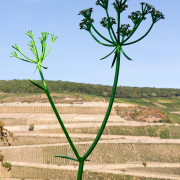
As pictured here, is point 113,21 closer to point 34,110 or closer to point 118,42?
point 118,42

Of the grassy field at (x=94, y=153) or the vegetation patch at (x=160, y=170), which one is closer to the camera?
the grassy field at (x=94, y=153)

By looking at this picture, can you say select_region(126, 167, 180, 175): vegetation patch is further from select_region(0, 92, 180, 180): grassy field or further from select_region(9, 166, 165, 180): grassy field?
→ select_region(9, 166, 165, 180): grassy field

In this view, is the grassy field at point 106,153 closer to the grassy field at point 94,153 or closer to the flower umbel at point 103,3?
the grassy field at point 94,153

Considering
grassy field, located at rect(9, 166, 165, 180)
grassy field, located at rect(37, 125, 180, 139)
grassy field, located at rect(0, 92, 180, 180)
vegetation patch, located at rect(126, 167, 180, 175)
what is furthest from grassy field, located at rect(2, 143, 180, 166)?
grassy field, located at rect(37, 125, 180, 139)

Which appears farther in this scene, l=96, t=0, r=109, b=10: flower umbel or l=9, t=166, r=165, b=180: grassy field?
l=9, t=166, r=165, b=180: grassy field

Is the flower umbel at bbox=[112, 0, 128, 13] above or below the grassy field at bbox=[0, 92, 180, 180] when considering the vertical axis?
above

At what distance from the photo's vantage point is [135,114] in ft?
256

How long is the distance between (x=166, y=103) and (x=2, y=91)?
6224 cm

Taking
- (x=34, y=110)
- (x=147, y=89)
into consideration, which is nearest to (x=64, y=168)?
(x=34, y=110)

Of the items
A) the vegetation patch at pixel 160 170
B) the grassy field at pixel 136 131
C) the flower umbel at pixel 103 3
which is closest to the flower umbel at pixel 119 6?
the flower umbel at pixel 103 3

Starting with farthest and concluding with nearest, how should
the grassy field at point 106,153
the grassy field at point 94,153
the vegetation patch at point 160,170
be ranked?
the grassy field at point 106,153, the vegetation patch at point 160,170, the grassy field at point 94,153

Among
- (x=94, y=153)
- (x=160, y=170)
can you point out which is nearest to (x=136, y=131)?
(x=94, y=153)

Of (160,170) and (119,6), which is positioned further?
(160,170)

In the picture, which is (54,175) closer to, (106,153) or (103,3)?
(106,153)
